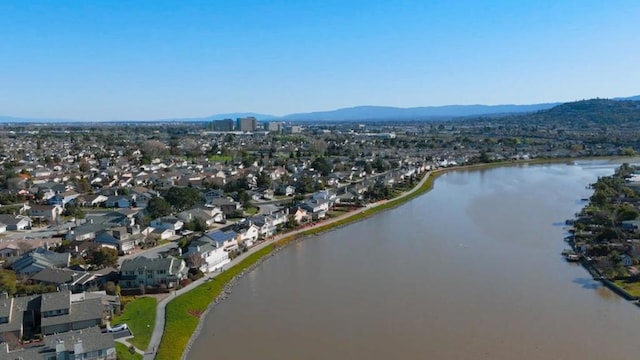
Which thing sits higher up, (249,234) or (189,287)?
(249,234)

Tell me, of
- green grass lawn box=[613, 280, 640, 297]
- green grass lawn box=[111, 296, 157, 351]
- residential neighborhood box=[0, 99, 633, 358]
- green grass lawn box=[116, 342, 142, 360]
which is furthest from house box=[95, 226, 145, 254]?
green grass lawn box=[613, 280, 640, 297]

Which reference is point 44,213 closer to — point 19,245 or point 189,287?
point 19,245

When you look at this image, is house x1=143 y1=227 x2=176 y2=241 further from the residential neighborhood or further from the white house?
the white house

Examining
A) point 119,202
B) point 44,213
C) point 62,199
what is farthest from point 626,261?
point 62,199

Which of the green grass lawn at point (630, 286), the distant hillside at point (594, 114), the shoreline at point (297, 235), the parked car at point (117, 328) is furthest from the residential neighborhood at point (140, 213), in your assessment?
the distant hillside at point (594, 114)

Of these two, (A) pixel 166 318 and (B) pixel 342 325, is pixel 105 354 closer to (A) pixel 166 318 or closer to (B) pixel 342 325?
(A) pixel 166 318

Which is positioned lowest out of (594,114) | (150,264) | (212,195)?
(150,264)
